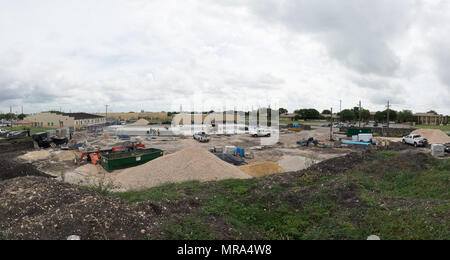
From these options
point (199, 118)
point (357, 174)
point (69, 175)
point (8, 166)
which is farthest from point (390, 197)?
point (199, 118)

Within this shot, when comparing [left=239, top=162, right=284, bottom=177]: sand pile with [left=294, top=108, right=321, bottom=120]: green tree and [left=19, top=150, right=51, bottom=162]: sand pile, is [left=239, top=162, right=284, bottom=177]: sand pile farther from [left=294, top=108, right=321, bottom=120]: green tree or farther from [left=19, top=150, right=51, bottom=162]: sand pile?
[left=294, top=108, right=321, bottom=120]: green tree

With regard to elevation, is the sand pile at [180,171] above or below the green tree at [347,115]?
below

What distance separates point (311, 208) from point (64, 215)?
743 cm

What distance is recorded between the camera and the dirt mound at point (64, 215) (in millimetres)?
5969

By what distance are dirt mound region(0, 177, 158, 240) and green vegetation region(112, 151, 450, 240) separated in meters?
0.83

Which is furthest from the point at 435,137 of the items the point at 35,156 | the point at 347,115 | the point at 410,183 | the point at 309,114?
the point at 309,114

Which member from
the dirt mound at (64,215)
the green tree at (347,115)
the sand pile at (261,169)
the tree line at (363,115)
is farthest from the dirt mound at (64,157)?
the green tree at (347,115)

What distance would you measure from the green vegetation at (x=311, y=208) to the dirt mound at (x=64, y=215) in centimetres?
83

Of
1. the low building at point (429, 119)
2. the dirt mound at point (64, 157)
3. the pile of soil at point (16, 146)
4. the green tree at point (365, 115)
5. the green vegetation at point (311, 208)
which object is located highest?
the green tree at point (365, 115)

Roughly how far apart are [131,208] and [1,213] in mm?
3400

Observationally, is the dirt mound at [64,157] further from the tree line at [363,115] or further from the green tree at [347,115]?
the green tree at [347,115]

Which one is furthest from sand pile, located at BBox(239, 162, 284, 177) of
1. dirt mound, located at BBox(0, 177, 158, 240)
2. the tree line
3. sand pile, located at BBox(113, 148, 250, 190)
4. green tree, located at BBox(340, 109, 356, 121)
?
green tree, located at BBox(340, 109, 356, 121)
